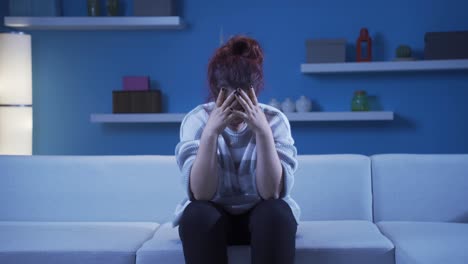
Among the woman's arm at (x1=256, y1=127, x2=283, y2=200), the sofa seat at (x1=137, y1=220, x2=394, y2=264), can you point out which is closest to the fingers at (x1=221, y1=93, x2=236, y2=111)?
the woman's arm at (x1=256, y1=127, x2=283, y2=200)

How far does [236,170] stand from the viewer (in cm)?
190

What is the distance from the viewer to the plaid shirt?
5.97ft

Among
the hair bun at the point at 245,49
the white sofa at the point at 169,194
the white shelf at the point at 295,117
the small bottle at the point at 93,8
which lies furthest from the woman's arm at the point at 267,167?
the small bottle at the point at 93,8

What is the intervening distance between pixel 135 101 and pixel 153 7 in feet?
2.19

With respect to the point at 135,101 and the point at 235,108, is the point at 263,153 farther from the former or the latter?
the point at 135,101

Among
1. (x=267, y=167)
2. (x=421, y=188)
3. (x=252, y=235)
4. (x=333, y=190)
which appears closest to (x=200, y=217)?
(x=252, y=235)

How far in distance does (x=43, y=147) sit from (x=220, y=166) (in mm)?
2697

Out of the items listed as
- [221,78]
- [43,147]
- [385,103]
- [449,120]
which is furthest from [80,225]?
[449,120]

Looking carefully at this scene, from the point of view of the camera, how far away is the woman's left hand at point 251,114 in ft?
5.79

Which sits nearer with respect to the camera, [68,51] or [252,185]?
[252,185]

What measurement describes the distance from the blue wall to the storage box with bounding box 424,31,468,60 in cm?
16

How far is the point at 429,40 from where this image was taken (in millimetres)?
3816

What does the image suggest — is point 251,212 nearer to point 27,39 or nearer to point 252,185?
point 252,185

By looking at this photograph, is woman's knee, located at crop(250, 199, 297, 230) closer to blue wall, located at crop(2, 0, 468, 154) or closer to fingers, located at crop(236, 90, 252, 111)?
fingers, located at crop(236, 90, 252, 111)
